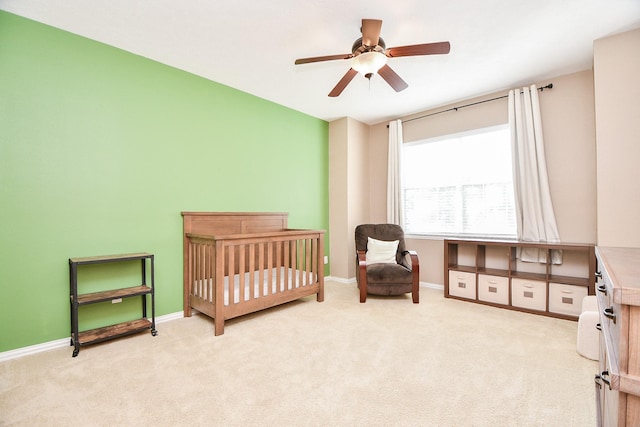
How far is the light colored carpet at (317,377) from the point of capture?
1.45 metres

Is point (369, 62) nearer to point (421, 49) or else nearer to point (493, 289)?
point (421, 49)

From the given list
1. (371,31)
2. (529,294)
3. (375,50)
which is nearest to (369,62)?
(375,50)

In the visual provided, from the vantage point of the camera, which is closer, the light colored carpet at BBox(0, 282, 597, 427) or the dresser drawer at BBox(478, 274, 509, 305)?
the light colored carpet at BBox(0, 282, 597, 427)

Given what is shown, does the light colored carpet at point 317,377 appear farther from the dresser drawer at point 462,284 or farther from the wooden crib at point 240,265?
the dresser drawer at point 462,284

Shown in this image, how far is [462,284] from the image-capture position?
340 cm

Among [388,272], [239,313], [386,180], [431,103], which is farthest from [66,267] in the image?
[431,103]

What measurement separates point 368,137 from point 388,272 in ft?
8.22

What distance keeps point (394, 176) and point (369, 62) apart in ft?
7.88

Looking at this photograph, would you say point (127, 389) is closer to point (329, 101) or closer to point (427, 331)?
point (427, 331)

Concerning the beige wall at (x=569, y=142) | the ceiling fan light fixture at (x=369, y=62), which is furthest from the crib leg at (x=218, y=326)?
the beige wall at (x=569, y=142)

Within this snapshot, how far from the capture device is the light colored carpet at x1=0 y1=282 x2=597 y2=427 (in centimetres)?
145

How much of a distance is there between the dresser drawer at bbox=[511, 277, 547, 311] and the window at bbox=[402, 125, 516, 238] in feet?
2.06

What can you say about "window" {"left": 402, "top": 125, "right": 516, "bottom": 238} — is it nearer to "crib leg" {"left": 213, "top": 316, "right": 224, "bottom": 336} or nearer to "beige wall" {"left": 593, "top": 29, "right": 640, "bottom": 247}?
"beige wall" {"left": 593, "top": 29, "right": 640, "bottom": 247}

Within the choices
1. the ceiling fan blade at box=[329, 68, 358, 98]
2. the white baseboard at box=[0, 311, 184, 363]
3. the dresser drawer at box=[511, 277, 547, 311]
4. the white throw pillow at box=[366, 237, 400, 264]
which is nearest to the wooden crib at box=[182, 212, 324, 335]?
the white throw pillow at box=[366, 237, 400, 264]
